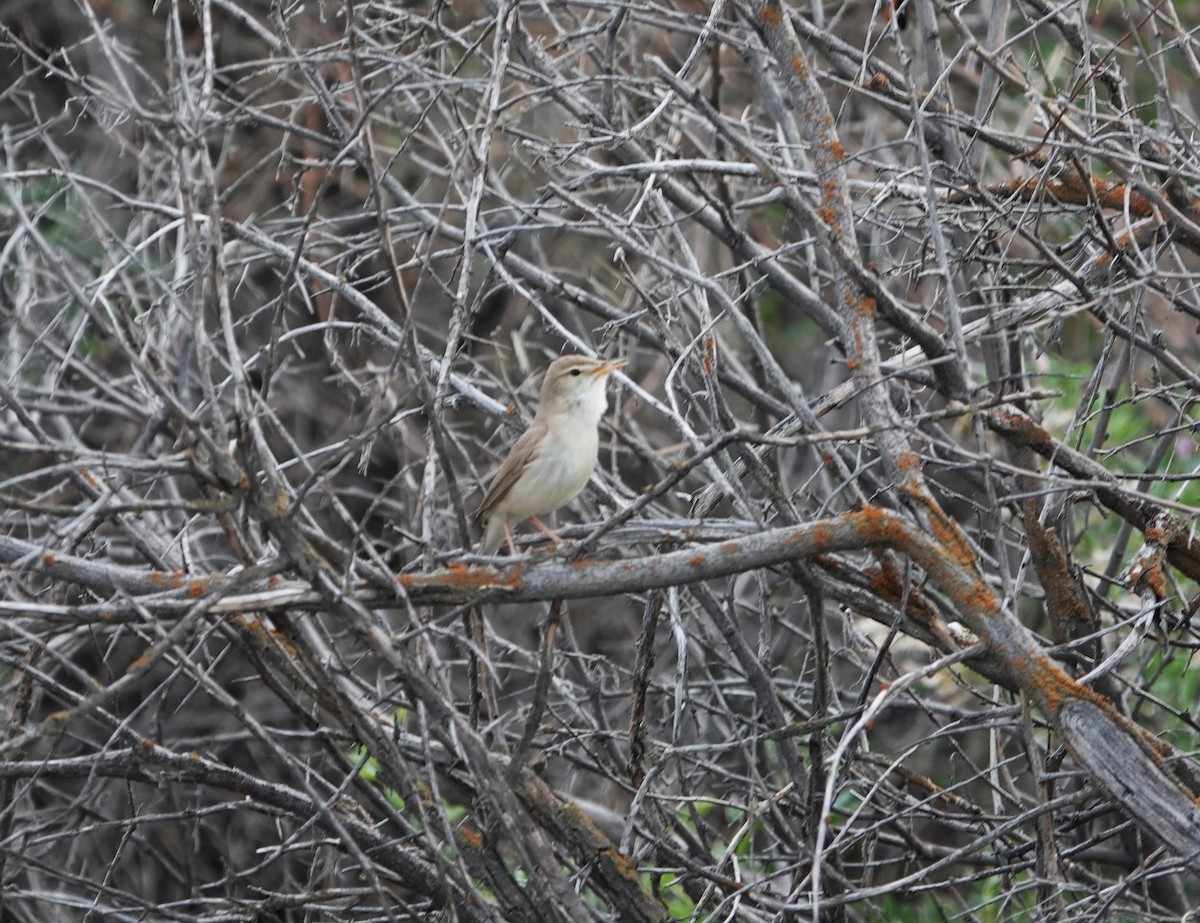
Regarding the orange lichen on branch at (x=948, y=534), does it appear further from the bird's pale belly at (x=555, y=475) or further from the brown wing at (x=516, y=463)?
the brown wing at (x=516, y=463)

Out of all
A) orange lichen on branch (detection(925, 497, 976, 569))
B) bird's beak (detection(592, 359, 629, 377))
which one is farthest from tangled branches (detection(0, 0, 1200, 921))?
bird's beak (detection(592, 359, 629, 377))

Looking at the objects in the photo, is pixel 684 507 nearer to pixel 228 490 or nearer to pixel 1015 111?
pixel 1015 111

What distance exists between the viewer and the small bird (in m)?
4.35

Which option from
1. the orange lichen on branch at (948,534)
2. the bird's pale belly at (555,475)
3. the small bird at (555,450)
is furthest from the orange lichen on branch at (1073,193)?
the bird's pale belly at (555,475)

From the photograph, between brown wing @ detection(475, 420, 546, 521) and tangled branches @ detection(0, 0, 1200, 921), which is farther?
brown wing @ detection(475, 420, 546, 521)

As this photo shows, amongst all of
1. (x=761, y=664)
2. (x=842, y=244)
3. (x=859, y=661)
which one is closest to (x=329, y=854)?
(x=761, y=664)

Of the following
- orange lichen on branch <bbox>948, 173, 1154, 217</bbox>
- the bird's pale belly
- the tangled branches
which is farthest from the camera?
the bird's pale belly

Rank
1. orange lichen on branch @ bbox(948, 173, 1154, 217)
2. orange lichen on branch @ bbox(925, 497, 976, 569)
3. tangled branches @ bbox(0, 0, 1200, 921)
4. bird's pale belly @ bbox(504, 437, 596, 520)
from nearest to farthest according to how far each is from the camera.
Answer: tangled branches @ bbox(0, 0, 1200, 921) < orange lichen on branch @ bbox(925, 497, 976, 569) < orange lichen on branch @ bbox(948, 173, 1154, 217) < bird's pale belly @ bbox(504, 437, 596, 520)

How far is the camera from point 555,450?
4.37m

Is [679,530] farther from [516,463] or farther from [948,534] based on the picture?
[516,463]

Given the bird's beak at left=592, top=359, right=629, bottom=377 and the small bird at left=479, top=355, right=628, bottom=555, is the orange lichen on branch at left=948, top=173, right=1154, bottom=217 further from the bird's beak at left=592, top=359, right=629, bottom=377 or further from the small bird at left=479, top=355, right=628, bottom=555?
the small bird at left=479, top=355, right=628, bottom=555

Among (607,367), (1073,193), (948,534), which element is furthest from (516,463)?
(1073,193)

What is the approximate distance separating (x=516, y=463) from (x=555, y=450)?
14 centimetres

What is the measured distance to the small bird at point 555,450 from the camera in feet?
14.3
